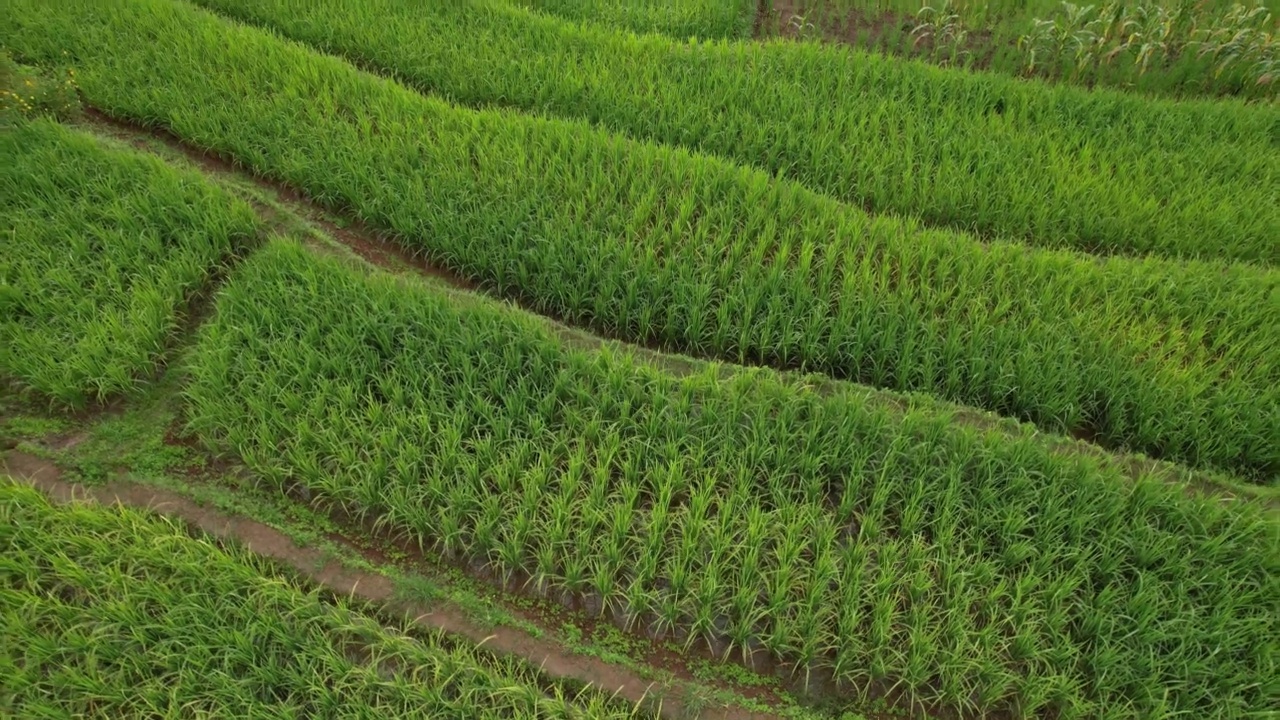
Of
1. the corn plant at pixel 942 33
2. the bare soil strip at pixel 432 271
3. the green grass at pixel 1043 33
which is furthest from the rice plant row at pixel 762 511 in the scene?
the corn plant at pixel 942 33

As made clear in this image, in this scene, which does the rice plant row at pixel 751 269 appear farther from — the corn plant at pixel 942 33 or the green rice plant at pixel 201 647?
the corn plant at pixel 942 33

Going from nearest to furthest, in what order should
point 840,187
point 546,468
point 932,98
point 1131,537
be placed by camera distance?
point 1131,537 < point 546,468 < point 840,187 < point 932,98

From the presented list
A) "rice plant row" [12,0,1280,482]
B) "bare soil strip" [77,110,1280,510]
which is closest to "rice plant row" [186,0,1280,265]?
"rice plant row" [12,0,1280,482]

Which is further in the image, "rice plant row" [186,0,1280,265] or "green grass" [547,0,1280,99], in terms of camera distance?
"green grass" [547,0,1280,99]

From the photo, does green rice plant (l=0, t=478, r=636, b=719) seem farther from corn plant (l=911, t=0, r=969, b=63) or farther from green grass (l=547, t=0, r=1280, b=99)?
corn plant (l=911, t=0, r=969, b=63)

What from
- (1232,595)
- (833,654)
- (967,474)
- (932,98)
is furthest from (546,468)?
(932,98)

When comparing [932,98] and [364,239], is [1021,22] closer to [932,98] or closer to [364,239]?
[932,98]
